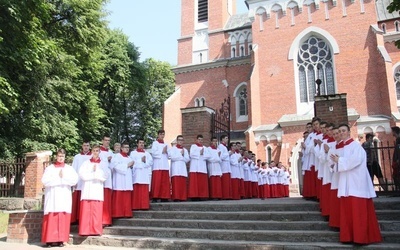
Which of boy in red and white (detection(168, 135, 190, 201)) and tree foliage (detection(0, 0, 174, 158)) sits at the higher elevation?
tree foliage (detection(0, 0, 174, 158))

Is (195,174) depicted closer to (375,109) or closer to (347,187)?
(347,187)

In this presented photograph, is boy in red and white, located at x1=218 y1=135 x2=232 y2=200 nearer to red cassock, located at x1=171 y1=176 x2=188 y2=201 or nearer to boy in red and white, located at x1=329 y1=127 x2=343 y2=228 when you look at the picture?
red cassock, located at x1=171 y1=176 x2=188 y2=201

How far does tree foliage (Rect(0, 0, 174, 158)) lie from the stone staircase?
7600mm

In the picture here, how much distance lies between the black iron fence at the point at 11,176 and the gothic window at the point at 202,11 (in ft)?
A: 68.1

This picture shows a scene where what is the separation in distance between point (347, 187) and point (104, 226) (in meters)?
5.23

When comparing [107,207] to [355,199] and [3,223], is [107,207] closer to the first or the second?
[3,223]

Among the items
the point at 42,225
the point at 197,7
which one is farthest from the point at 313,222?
the point at 197,7

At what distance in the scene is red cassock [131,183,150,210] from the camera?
843 cm

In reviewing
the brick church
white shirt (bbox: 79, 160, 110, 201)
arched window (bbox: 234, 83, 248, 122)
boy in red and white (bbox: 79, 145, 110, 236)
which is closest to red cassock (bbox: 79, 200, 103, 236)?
boy in red and white (bbox: 79, 145, 110, 236)

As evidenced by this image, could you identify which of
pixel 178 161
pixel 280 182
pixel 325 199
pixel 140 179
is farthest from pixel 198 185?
pixel 280 182

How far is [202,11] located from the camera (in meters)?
30.3

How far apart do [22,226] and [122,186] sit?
229cm

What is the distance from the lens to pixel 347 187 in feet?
18.9

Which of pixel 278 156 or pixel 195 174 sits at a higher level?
pixel 278 156
